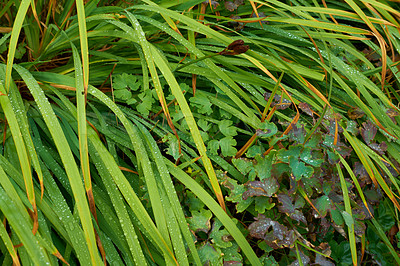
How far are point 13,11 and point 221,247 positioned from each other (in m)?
1.34

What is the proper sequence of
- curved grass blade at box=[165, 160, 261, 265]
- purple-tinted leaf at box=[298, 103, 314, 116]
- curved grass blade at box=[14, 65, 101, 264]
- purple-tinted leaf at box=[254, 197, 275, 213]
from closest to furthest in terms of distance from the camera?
curved grass blade at box=[14, 65, 101, 264], curved grass blade at box=[165, 160, 261, 265], purple-tinted leaf at box=[254, 197, 275, 213], purple-tinted leaf at box=[298, 103, 314, 116]

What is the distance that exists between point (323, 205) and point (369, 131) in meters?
0.41

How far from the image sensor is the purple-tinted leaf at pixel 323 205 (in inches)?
43.5

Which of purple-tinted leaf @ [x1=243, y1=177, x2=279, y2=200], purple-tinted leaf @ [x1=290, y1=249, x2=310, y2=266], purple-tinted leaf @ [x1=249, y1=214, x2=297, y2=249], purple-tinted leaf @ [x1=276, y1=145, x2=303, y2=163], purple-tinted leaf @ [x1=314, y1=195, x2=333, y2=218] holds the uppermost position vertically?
purple-tinted leaf @ [x1=276, y1=145, x2=303, y2=163]

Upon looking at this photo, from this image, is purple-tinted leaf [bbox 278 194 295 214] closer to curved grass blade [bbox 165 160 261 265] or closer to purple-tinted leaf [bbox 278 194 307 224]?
purple-tinted leaf [bbox 278 194 307 224]

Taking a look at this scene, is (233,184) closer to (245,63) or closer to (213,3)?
(245,63)

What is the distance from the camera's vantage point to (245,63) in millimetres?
1324

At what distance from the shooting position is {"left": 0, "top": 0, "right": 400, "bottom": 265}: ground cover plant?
3.08ft

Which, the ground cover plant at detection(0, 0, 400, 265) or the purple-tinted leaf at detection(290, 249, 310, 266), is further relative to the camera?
the purple-tinted leaf at detection(290, 249, 310, 266)

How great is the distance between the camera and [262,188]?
1082 mm

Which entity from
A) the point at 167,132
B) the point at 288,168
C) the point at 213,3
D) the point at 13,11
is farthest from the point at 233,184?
the point at 13,11

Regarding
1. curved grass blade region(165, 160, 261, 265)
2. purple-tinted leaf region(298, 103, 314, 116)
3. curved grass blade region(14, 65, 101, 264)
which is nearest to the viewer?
curved grass blade region(14, 65, 101, 264)

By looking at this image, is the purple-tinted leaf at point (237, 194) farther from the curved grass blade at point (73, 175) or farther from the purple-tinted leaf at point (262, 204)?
the curved grass blade at point (73, 175)

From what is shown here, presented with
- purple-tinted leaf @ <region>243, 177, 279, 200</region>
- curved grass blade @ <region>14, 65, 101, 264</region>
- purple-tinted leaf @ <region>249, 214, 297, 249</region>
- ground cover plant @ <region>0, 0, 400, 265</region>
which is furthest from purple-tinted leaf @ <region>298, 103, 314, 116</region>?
curved grass blade @ <region>14, 65, 101, 264</region>
